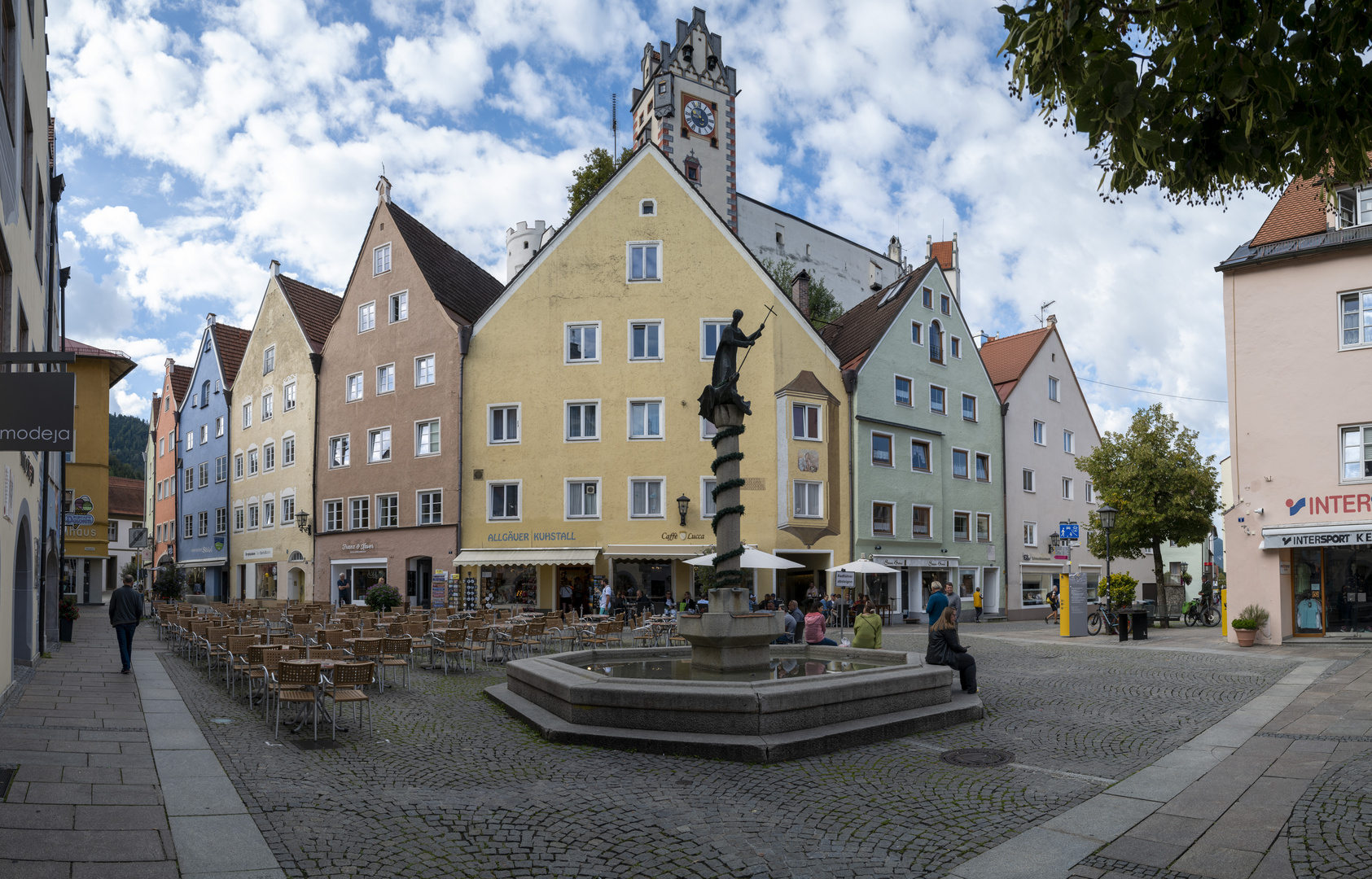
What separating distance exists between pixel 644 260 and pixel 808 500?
10917 millimetres

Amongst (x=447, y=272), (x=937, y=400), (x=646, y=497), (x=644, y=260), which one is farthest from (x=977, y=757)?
(x=447, y=272)

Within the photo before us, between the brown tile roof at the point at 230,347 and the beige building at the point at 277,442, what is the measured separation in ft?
7.05

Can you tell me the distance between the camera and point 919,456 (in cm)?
4066

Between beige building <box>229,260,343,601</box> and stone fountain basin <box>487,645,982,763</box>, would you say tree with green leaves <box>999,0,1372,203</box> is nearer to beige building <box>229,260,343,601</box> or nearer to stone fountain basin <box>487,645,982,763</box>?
stone fountain basin <box>487,645,982,763</box>

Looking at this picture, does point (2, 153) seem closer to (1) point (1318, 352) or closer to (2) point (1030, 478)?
(1) point (1318, 352)

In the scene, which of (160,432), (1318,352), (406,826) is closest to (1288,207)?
(1318,352)

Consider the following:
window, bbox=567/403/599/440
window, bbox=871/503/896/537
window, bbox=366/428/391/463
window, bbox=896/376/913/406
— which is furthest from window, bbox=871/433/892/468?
window, bbox=366/428/391/463

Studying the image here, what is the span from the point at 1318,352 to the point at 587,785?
21994mm

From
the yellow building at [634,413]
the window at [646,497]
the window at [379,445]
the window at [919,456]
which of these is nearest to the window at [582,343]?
the yellow building at [634,413]

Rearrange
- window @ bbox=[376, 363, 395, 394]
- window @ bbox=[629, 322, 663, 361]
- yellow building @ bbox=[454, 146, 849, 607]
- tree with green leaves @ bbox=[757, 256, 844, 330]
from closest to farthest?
yellow building @ bbox=[454, 146, 849, 607] < window @ bbox=[629, 322, 663, 361] < window @ bbox=[376, 363, 395, 394] < tree with green leaves @ bbox=[757, 256, 844, 330]

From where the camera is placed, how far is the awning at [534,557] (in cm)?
3525

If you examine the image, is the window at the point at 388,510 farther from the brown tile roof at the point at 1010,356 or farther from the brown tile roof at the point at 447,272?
the brown tile roof at the point at 1010,356

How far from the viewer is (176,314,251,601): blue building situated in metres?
53.4

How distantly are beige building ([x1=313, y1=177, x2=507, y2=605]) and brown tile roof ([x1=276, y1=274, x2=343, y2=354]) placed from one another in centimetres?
247
